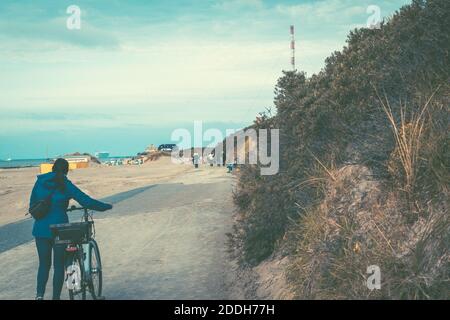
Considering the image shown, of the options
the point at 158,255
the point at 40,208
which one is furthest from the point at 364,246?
the point at 158,255

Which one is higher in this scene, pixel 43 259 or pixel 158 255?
pixel 43 259

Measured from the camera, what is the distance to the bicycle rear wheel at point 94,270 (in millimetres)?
6836

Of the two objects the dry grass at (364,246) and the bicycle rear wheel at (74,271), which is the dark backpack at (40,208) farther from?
the dry grass at (364,246)

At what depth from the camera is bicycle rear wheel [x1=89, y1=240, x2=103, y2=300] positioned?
22.4 feet

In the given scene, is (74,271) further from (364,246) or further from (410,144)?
(410,144)

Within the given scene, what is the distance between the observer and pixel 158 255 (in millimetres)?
10266

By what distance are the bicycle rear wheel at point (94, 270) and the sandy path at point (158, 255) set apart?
45 centimetres

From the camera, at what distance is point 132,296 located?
742cm

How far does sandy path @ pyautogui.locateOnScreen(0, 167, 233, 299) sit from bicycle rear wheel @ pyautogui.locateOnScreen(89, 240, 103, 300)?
45 cm

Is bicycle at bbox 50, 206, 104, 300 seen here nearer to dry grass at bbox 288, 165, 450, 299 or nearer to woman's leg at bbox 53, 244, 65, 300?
woman's leg at bbox 53, 244, 65, 300

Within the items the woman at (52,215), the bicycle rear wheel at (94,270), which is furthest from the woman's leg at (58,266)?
the bicycle rear wheel at (94,270)

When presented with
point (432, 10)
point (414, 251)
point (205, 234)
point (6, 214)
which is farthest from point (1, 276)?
point (6, 214)

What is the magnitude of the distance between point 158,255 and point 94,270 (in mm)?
3360
